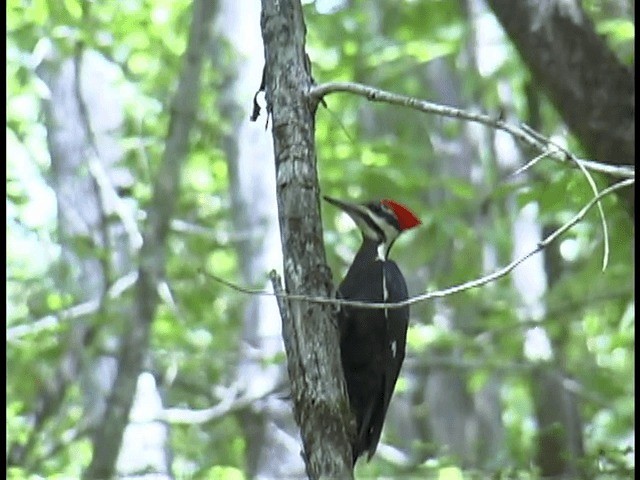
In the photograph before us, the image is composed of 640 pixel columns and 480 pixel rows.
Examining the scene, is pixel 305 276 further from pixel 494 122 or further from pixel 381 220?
pixel 381 220

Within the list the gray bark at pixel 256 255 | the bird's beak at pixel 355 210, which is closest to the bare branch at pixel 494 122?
the bird's beak at pixel 355 210

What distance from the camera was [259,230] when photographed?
22.3ft

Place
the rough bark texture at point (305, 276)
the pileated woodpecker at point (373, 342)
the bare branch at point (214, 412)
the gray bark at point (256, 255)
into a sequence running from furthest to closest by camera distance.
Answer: the gray bark at point (256, 255), the bare branch at point (214, 412), the pileated woodpecker at point (373, 342), the rough bark texture at point (305, 276)

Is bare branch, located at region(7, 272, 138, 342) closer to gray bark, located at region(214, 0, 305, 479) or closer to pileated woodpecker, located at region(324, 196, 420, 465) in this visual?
gray bark, located at region(214, 0, 305, 479)

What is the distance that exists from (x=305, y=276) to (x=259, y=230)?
11.6ft

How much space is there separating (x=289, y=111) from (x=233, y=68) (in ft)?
12.6

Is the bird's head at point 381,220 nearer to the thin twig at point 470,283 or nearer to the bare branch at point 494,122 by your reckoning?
the thin twig at point 470,283

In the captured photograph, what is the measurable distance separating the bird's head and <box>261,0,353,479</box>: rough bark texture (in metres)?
1.27

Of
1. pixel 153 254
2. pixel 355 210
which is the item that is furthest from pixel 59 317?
pixel 355 210

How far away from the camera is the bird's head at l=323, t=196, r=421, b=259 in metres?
4.60

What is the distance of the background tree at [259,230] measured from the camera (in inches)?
236

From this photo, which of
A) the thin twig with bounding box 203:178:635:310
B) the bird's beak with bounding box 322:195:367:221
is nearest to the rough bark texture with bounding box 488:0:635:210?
the bird's beak with bounding box 322:195:367:221

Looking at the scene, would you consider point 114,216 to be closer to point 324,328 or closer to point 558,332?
point 558,332

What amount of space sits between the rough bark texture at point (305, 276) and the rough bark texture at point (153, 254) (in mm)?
2722
